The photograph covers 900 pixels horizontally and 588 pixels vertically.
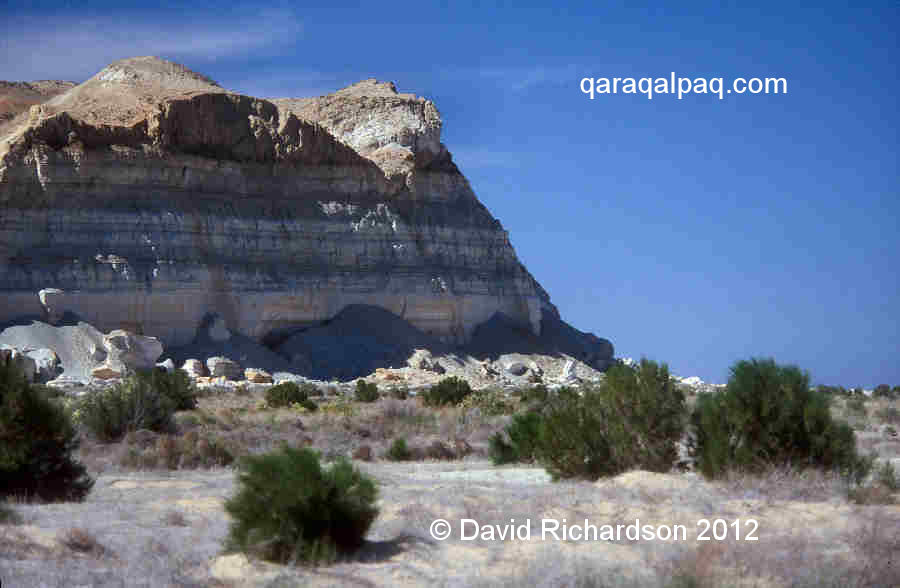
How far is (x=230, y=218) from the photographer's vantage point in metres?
50.5

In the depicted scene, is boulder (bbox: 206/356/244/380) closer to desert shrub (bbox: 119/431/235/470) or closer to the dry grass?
desert shrub (bbox: 119/431/235/470)

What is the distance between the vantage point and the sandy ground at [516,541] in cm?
895

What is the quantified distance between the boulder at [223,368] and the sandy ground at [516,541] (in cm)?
3126

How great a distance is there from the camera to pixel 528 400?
3300 centimetres

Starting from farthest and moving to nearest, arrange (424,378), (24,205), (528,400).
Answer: (424,378) → (24,205) → (528,400)

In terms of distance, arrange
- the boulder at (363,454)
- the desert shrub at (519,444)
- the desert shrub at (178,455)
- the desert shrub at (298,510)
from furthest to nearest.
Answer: the boulder at (363,454), the desert shrub at (519,444), the desert shrub at (178,455), the desert shrub at (298,510)

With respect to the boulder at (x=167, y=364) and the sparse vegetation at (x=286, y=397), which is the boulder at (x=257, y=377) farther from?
→ the sparse vegetation at (x=286, y=397)

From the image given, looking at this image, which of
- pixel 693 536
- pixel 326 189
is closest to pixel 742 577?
pixel 693 536

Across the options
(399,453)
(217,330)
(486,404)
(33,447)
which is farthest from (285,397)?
(33,447)

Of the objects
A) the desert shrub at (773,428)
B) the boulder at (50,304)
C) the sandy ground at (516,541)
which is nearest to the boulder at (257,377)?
→ the boulder at (50,304)

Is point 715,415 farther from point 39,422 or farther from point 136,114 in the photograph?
point 136,114

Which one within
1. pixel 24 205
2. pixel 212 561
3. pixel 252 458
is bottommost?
pixel 212 561

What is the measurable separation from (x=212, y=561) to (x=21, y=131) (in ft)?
135

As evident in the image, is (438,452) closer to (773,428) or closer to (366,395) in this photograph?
(773,428)
